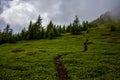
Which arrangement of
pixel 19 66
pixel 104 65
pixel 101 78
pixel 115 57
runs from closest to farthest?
pixel 101 78 → pixel 104 65 → pixel 19 66 → pixel 115 57

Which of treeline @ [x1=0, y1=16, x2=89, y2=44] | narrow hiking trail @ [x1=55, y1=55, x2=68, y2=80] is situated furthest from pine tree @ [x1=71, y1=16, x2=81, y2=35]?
narrow hiking trail @ [x1=55, y1=55, x2=68, y2=80]

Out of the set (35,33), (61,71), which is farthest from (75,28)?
(61,71)

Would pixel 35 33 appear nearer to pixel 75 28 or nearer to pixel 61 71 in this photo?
pixel 75 28

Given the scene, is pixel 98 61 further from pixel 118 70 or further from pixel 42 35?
pixel 42 35

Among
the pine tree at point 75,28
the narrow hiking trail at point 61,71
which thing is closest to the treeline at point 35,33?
the pine tree at point 75,28

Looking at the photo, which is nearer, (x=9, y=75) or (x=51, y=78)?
(x=51, y=78)

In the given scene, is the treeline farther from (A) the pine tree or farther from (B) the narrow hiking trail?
(B) the narrow hiking trail

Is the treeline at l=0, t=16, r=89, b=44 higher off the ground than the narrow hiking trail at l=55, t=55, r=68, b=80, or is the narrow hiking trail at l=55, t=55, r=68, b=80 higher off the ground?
the treeline at l=0, t=16, r=89, b=44

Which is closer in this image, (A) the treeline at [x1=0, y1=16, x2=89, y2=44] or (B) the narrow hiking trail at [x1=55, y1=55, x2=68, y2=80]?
(B) the narrow hiking trail at [x1=55, y1=55, x2=68, y2=80]

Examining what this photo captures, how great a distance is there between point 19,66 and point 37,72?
28.2ft

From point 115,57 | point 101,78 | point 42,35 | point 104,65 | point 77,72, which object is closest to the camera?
point 101,78

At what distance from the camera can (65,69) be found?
158 ft

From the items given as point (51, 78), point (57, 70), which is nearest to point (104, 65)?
point (57, 70)

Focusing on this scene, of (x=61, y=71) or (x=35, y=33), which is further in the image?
(x=35, y=33)
